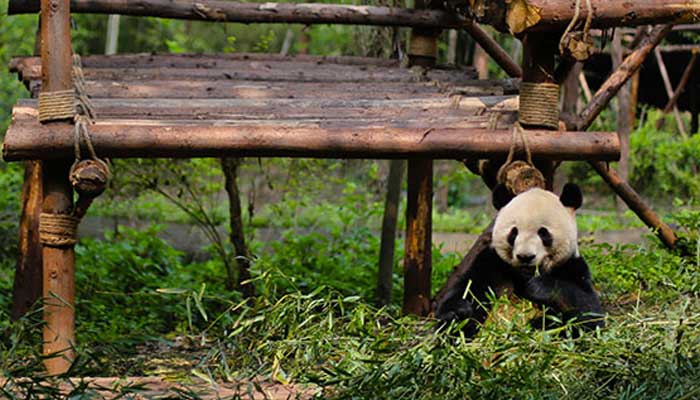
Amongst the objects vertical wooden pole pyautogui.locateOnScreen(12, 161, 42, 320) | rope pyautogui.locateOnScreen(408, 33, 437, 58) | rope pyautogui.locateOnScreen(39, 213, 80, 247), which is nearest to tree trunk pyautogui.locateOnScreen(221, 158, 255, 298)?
vertical wooden pole pyautogui.locateOnScreen(12, 161, 42, 320)

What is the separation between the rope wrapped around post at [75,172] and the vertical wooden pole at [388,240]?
299 centimetres

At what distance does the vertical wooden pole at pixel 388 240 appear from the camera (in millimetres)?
7043

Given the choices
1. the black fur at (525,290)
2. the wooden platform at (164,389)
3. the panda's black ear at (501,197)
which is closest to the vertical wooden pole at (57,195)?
the wooden platform at (164,389)

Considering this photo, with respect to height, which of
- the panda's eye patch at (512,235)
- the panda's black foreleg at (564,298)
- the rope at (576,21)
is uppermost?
the rope at (576,21)

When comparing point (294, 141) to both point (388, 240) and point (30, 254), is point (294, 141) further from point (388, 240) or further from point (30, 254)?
point (388, 240)

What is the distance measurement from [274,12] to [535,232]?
3258mm

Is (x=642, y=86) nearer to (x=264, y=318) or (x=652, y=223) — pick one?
(x=652, y=223)

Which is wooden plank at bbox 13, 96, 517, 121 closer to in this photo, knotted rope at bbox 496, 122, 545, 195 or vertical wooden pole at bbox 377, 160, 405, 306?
knotted rope at bbox 496, 122, 545, 195

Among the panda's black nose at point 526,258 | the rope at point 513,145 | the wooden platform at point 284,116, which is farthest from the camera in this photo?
the rope at point 513,145

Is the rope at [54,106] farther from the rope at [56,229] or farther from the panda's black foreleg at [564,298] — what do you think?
the panda's black foreleg at [564,298]

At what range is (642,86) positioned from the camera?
52.2ft

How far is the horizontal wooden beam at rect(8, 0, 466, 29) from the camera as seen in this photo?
618 centimetres

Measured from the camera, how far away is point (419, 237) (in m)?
6.32

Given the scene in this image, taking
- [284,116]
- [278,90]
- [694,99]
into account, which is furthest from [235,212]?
[694,99]
